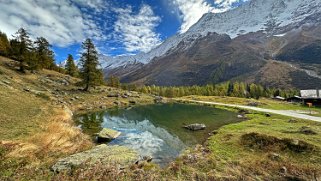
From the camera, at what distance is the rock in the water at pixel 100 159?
556 inches

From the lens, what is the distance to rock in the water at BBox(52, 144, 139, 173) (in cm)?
1412

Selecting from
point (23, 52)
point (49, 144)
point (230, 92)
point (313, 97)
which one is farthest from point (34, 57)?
point (230, 92)

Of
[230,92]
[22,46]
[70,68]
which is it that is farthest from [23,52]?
[230,92]

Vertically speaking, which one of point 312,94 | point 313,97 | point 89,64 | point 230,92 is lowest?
point 313,97

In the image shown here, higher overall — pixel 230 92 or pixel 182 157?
pixel 230 92

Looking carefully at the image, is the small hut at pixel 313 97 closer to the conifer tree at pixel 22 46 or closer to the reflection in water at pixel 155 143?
the reflection in water at pixel 155 143

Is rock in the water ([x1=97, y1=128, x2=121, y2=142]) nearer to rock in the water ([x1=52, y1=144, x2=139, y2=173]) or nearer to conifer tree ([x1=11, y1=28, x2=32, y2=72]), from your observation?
rock in the water ([x1=52, y1=144, x2=139, y2=173])

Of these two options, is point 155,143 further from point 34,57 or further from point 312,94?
point 312,94

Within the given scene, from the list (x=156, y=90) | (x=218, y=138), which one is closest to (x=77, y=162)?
(x=218, y=138)

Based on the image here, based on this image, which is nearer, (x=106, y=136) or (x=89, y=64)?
(x=106, y=136)

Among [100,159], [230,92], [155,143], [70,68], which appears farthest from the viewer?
[230,92]

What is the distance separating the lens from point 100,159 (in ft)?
50.9

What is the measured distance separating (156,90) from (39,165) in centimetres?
15864

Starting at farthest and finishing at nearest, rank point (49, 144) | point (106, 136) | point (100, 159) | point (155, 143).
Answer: point (155, 143) < point (106, 136) < point (49, 144) < point (100, 159)
